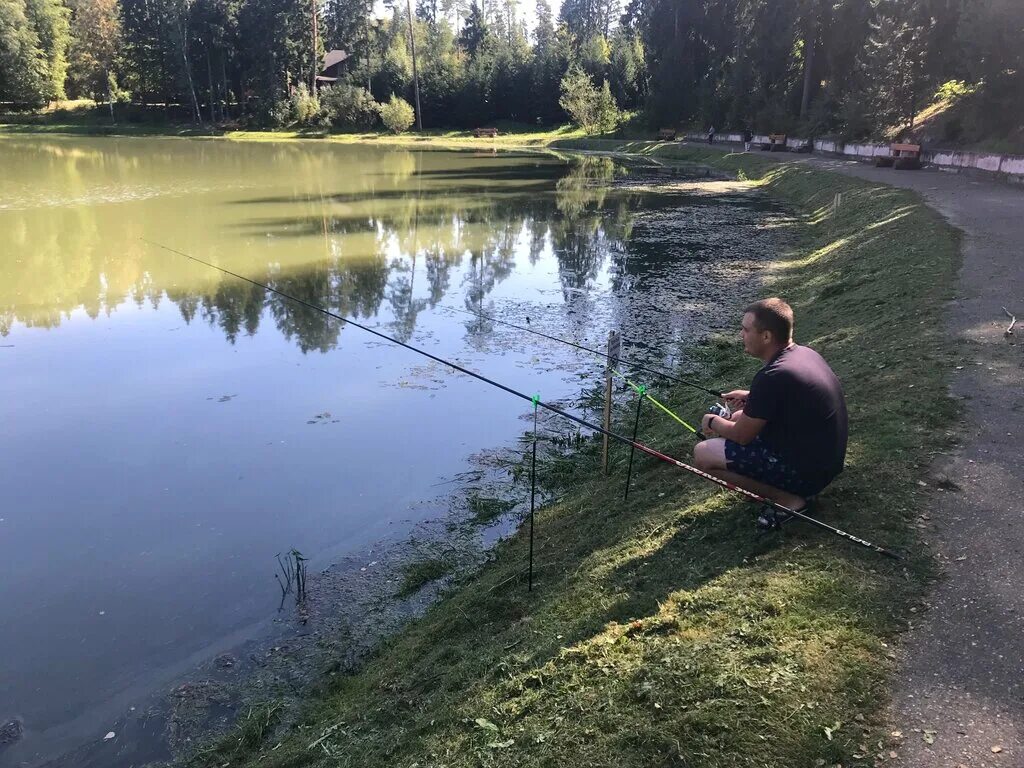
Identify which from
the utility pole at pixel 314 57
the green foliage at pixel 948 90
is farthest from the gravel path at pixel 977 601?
the utility pole at pixel 314 57

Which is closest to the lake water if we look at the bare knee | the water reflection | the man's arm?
the water reflection

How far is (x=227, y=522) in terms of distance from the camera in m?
5.82

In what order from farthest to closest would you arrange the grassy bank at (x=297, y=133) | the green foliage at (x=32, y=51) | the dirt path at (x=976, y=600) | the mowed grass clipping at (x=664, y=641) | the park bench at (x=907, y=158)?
1. the green foliage at (x=32, y=51)
2. the grassy bank at (x=297, y=133)
3. the park bench at (x=907, y=158)
4. the mowed grass clipping at (x=664, y=641)
5. the dirt path at (x=976, y=600)

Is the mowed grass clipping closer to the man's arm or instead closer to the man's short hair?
the man's arm

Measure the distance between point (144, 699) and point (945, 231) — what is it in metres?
13.2

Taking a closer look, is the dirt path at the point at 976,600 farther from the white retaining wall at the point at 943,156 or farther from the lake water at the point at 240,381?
the white retaining wall at the point at 943,156

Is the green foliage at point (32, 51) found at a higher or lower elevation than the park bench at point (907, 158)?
higher

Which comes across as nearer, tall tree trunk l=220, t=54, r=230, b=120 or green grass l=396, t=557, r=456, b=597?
green grass l=396, t=557, r=456, b=597

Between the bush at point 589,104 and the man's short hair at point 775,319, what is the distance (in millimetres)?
55100

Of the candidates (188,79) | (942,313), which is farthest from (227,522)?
(188,79)

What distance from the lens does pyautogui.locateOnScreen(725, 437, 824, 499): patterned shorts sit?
3.86m

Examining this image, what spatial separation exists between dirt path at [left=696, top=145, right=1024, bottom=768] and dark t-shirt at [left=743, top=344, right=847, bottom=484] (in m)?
0.65

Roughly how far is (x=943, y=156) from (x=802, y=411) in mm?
25477

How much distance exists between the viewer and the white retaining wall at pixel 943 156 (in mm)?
20000
